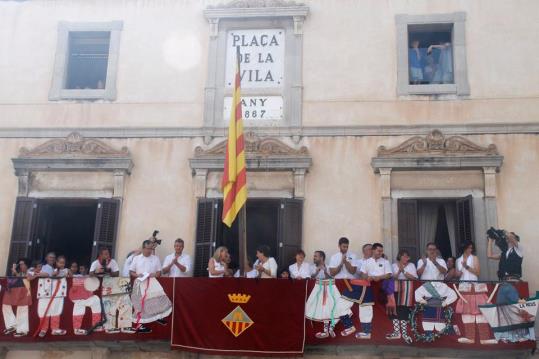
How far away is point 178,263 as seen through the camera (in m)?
13.6

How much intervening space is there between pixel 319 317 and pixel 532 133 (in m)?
5.55

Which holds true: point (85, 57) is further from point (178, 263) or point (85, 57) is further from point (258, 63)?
point (178, 263)

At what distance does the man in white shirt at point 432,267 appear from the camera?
510 inches

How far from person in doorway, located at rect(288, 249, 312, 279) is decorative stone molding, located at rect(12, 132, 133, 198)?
3830mm

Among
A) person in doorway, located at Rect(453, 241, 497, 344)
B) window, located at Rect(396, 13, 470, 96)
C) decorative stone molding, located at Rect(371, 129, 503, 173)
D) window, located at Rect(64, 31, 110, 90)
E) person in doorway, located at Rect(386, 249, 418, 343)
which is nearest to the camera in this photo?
person in doorway, located at Rect(453, 241, 497, 344)

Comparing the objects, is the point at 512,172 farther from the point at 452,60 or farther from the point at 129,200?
the point at 129,200

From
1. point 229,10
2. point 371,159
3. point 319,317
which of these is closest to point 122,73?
point 229,10

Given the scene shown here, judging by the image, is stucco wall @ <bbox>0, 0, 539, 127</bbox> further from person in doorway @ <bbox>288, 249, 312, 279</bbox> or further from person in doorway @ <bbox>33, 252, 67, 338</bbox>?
person in doorway @ <bbox>33, 252, 67, 338</bbox>

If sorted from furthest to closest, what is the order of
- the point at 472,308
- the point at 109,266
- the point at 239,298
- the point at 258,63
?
the point at 258,63 → the point at 109,266 → the point at 239,298 → the point at 472,308

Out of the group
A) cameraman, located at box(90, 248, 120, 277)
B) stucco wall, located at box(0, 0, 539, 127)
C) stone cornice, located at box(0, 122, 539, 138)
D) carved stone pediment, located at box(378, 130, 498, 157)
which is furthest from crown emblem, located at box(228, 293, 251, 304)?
stucco wall, located at box(0, 0, 539, 127)

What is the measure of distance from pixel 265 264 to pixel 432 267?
9.55ft

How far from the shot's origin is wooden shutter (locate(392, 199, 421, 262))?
45.3ft

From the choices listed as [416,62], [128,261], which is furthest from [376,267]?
[416,62]

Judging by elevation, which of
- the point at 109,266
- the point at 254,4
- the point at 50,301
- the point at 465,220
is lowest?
the point at 50,301
